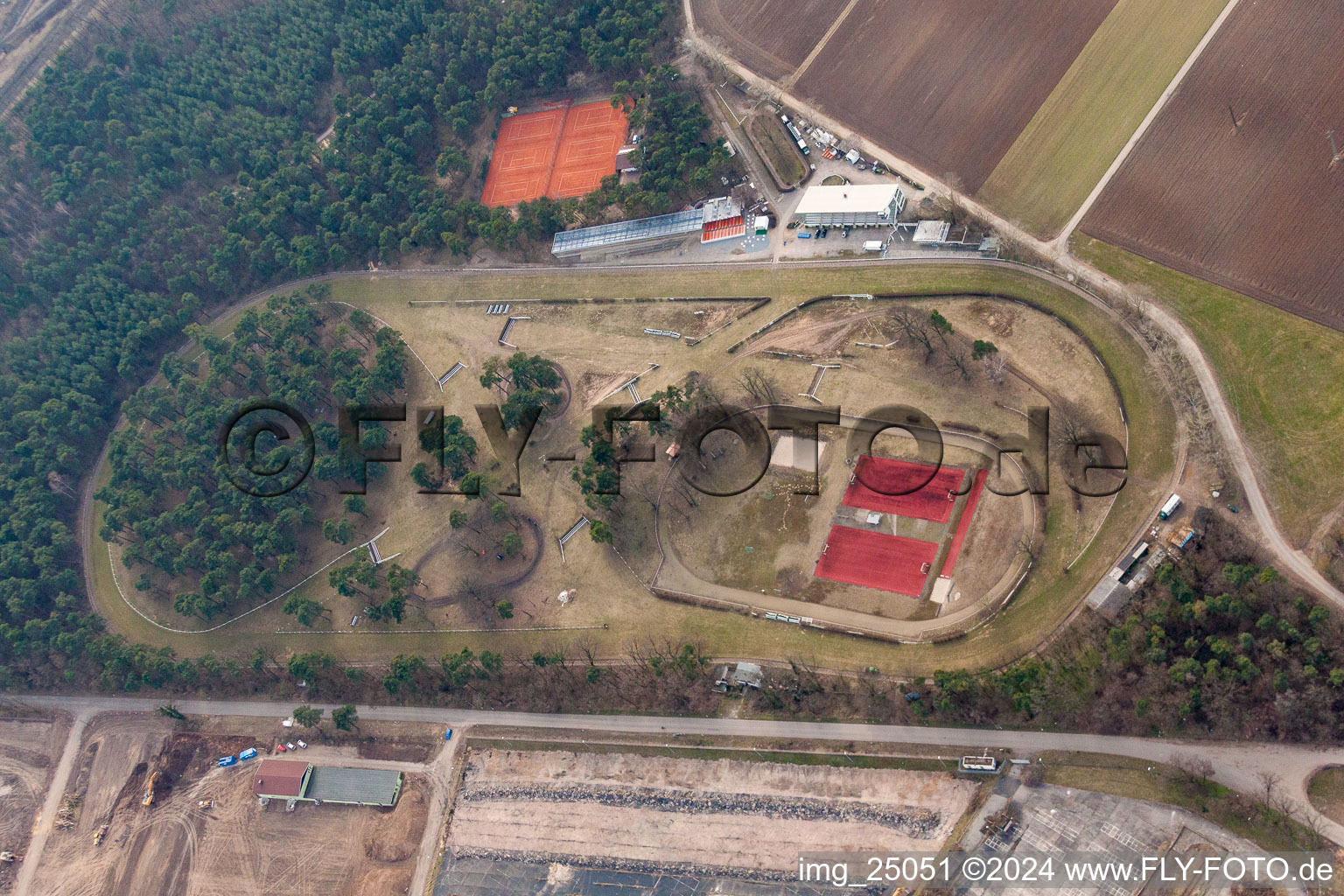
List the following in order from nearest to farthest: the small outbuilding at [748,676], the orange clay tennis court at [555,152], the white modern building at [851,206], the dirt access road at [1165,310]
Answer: the dirt access road at [1165,310]
the small outbuilding at [748,676]
the white modern building at [851,206]
the orange clay tennis court at [555,152]

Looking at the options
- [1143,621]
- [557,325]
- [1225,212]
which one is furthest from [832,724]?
[1225,212]

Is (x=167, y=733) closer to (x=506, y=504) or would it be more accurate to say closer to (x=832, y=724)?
(x=506, y=504)

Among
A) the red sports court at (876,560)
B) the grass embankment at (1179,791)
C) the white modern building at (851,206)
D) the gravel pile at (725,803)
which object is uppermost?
the white modern building at (851,206)

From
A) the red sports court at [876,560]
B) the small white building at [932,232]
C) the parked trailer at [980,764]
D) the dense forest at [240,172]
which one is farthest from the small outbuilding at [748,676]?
the dense forest at [240,172]

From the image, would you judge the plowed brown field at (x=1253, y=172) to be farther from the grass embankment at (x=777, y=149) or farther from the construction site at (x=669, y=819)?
the construction site at (x=669, y=819)

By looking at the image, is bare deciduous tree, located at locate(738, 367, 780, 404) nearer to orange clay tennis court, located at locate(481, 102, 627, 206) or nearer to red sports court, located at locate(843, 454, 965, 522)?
red sports court, located at locate(843, 454, 965, 522)

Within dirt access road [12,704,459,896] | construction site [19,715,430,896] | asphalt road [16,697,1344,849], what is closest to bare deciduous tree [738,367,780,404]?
asphalt road [16,697,1344,849]
